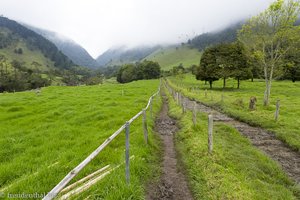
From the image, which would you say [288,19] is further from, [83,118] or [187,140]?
[83,118]

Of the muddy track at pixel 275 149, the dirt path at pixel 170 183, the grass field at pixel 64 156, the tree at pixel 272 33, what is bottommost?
the muddy track at pixel 275 149

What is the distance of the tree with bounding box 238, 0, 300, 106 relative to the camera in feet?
70.5

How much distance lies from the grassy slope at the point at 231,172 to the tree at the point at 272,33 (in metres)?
16.6

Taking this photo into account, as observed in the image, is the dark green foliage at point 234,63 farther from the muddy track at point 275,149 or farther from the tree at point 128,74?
the tree at point 128,74

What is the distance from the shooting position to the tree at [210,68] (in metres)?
50.9

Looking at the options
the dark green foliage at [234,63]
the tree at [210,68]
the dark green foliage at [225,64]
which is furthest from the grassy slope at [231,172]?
the tree at [210,68]

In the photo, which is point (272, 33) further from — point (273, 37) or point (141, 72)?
point (141, 72)

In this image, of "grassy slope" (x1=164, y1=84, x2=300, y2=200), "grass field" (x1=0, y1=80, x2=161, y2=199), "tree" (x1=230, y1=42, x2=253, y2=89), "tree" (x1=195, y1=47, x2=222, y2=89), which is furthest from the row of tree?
"tree" (x1=195, y1=47, x2=222, y2=89)

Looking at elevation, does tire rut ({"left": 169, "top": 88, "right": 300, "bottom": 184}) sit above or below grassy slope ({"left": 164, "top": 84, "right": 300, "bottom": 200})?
below

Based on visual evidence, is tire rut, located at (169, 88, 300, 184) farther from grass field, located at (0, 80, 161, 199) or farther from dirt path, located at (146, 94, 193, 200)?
grass field, located at (0, 80, 161, 199)

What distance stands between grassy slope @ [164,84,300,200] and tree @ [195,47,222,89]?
42689 millimetres

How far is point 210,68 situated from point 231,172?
4714 centimetres

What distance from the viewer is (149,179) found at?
6.88 meters

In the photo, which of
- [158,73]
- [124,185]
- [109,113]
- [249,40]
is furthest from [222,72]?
[158,73]
